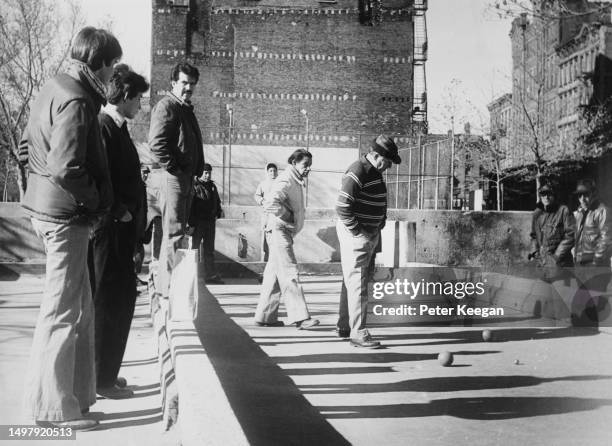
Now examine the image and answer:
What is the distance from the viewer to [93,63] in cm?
391

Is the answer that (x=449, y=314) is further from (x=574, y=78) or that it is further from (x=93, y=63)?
(x=574, y=78)

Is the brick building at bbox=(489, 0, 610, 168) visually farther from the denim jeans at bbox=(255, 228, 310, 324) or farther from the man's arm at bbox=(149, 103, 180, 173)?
the man's arm at bbox=(149, 103, 180, 173)

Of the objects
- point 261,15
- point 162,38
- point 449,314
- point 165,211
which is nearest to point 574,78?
point 261,15

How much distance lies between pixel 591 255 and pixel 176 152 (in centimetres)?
623

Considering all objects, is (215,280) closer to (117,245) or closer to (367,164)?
(367,164)

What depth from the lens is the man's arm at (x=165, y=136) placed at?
6340 mm

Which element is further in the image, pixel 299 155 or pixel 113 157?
pixel 299 155

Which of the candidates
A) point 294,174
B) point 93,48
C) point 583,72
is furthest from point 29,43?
point 583,72

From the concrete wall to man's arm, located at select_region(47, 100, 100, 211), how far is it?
11431 mm

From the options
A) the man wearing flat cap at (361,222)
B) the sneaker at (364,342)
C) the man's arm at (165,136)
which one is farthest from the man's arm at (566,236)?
the man's arm at (165,136)

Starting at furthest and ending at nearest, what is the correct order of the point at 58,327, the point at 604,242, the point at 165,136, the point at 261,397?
the point at 604,242
the point at 165,136
the point at 261,397
the point at 58,327

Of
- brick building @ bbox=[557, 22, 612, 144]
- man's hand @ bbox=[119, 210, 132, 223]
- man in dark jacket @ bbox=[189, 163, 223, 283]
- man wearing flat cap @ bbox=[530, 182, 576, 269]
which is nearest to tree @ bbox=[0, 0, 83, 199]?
man in dark jacket @ bbox=[189, 163, 223, 283]

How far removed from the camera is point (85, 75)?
12.7 feet

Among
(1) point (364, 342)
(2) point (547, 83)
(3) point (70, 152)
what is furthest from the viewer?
(2) point (547, 83)
